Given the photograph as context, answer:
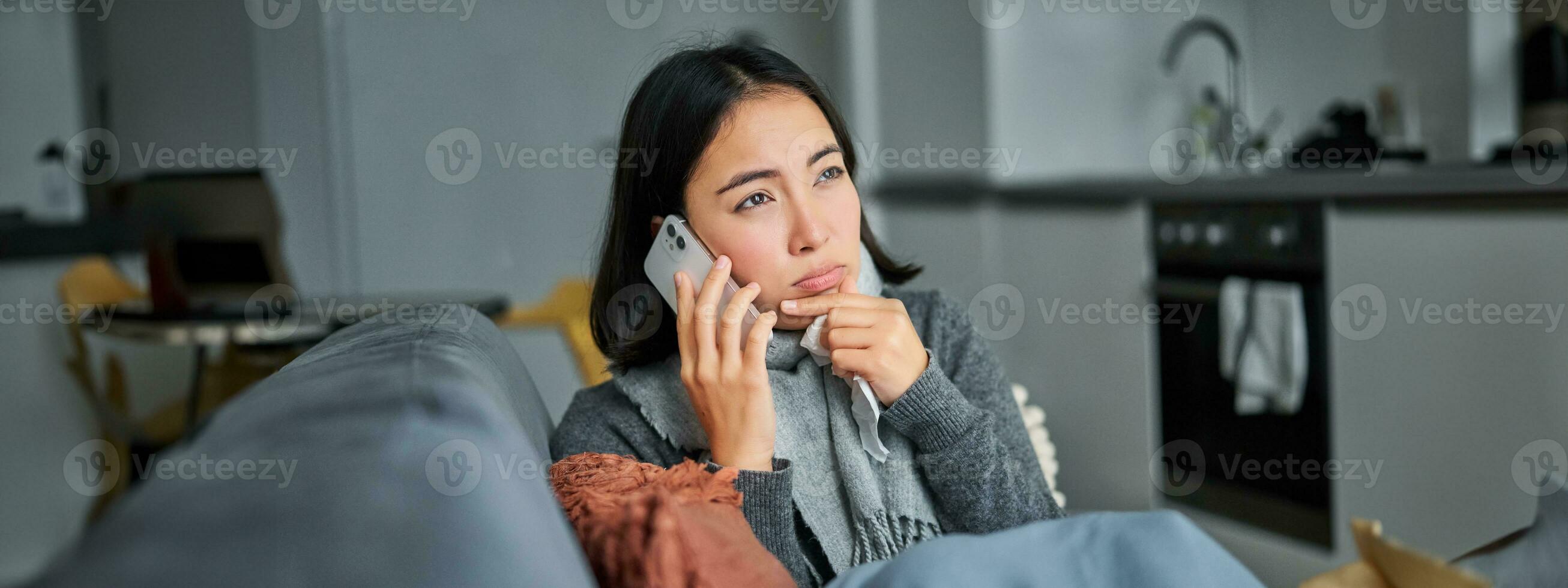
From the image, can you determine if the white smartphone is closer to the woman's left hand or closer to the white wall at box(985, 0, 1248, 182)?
the woman's left hand

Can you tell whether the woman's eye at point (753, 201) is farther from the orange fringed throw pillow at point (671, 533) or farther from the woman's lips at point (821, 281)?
the orange fringed throw pillow at point (671, 533)

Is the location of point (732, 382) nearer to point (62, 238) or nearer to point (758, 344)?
point (758, 344)

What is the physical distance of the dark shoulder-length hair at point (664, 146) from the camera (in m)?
1.12

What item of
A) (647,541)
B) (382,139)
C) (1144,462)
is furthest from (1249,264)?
(382,139)

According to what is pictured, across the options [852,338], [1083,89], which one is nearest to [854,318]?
[852,338]

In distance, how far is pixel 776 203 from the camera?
109 centimetres

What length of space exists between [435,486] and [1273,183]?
2.30 m

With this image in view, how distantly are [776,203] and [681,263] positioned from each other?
0.38ft

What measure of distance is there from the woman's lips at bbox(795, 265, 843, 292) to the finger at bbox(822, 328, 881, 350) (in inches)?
2.9

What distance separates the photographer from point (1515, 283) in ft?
6.29

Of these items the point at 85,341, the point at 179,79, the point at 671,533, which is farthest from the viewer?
the point at 179,79

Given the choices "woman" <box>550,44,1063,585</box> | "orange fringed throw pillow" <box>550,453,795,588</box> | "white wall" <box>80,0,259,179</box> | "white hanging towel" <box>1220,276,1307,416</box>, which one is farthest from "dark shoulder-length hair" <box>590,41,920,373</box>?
"white wall" <box>80,0,259,179</box>

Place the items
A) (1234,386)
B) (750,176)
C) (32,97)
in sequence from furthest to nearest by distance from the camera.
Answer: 1. (32,97)
2. (1234,386)
3. (750,176)

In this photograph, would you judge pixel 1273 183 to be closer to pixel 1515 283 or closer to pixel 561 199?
pixel 1515 283
